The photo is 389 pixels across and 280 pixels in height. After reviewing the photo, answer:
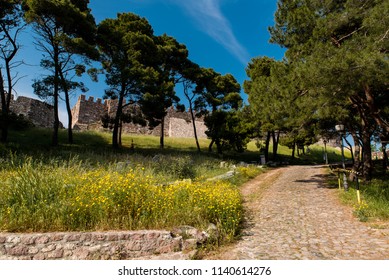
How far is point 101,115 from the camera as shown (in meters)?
37.7

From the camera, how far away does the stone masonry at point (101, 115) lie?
36250mm

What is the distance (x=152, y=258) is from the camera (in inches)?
173

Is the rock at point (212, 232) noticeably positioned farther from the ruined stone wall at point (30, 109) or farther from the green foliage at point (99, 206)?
the ruined stone wall at point (30, 109)

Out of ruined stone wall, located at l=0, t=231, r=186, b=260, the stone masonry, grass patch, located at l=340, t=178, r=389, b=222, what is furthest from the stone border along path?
the stone masonry

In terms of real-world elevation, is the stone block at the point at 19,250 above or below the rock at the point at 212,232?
below

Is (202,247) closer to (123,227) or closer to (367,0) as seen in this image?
(123,227)

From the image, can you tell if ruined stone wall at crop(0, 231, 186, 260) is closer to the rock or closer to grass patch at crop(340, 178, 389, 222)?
the rock

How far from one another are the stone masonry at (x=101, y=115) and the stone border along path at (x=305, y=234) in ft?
83.4

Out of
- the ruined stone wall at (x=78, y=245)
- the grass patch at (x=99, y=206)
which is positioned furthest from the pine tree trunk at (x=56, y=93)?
the ruined stone wall at (x=78, y=245)

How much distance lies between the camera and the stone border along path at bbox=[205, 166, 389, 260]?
4559mm

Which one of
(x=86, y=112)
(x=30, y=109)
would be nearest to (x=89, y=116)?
(x=86, y=112)

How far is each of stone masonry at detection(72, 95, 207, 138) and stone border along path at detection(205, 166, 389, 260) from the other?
1001 inches

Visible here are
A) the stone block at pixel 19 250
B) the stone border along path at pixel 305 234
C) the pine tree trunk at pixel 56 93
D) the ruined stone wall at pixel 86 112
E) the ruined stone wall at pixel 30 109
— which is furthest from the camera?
the ruined stone wall at pixel 86 112

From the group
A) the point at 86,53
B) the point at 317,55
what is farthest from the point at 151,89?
the point at 317,55
